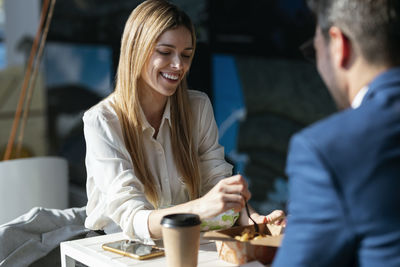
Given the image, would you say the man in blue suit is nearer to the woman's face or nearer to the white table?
the white table

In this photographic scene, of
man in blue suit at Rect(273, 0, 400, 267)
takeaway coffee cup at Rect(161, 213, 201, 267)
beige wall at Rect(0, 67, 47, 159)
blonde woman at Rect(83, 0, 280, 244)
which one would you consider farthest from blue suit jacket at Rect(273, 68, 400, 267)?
beige wall at Rect(0, 67, 47, 159)

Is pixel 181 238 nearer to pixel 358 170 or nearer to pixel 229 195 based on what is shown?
pixel 229 195

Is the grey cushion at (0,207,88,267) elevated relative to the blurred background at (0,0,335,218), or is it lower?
lower

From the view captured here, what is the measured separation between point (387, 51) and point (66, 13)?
5.12 metres

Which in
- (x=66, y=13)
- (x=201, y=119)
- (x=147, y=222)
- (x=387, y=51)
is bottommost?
(x=147, y=222)

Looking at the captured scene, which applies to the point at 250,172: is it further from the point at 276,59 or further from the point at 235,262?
the point at 235,262

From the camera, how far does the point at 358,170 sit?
85 cm

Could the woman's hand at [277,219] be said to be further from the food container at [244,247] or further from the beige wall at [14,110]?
the beige wall at [14,110]

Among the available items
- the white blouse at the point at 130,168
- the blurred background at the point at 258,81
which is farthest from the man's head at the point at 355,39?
the blurred background at the point at 258,81

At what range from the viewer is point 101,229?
199 cm

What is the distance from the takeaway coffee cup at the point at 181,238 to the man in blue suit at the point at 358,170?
1.15 feet

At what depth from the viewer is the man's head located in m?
0.93

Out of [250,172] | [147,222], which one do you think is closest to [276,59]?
[250,172]

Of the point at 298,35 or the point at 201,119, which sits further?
the point at 298,35
